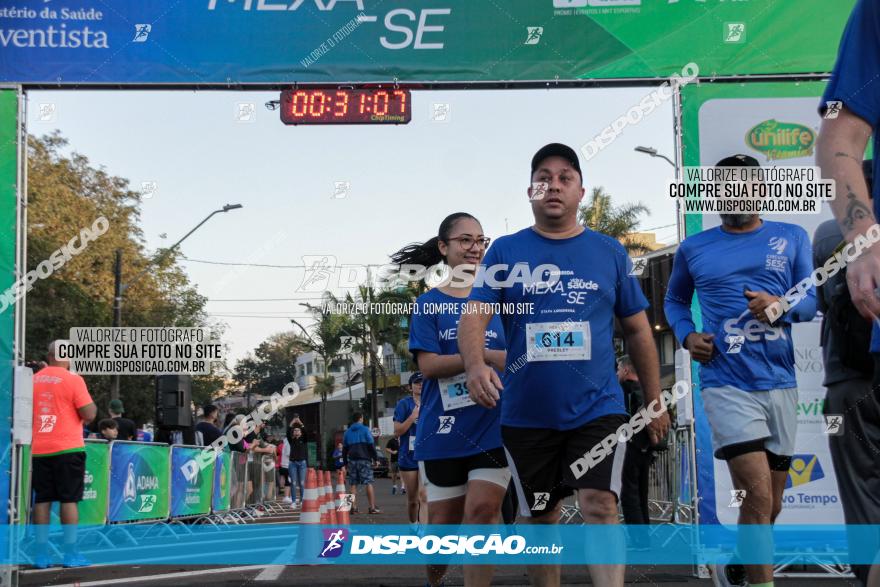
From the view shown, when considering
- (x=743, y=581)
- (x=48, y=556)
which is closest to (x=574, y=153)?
(x=743, y=581)

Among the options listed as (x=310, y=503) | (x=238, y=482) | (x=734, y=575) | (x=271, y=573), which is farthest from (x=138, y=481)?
(x=734, y=575)

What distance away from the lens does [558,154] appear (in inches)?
207

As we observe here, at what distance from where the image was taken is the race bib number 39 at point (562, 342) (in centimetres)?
503

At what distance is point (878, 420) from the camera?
11.4 ft

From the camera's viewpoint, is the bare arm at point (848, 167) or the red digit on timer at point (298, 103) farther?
the red digit on timer at point (298, 103)

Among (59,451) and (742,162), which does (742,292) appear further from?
(59,451)

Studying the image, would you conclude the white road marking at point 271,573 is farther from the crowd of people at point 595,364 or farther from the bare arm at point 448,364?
the bare arm at point 448,364

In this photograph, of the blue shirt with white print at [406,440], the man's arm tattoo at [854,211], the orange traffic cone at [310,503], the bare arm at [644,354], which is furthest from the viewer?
the blue shirt with white print at [406,440]

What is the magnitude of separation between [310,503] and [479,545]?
4553mm

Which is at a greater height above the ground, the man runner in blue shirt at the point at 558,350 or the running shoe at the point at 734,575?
the man runner in blue shirt at the point at 558,350

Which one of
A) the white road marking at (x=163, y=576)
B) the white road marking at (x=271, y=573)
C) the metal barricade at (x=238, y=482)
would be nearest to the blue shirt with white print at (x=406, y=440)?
the white road marking at (x=271, y=573)

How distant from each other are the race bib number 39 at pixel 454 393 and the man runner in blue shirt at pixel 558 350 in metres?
0.85

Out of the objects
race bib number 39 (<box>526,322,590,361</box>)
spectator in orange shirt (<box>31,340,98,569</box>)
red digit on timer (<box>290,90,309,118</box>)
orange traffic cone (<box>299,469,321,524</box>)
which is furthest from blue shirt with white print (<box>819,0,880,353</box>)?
spectator in orange shirt (<box>31,340,98,569</box>)

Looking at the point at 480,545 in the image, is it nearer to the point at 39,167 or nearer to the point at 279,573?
the point at 279,573
